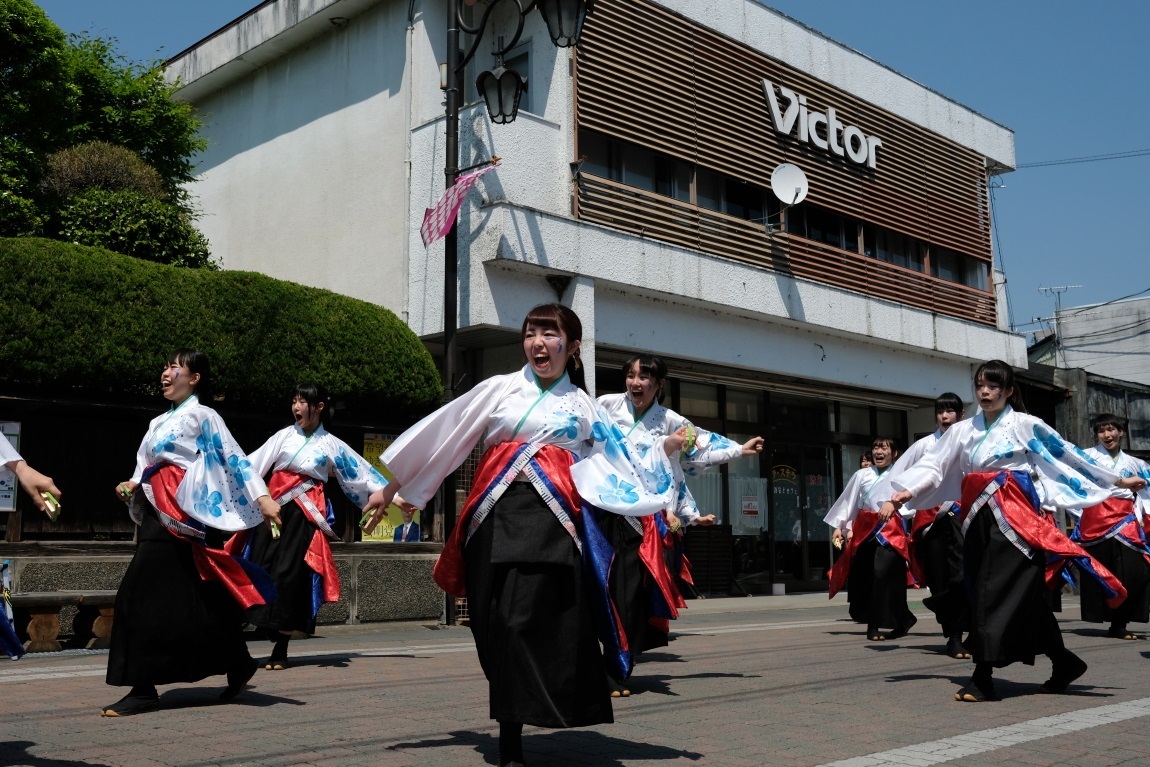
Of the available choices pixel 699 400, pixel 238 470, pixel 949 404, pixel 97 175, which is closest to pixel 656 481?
pixel 238 470

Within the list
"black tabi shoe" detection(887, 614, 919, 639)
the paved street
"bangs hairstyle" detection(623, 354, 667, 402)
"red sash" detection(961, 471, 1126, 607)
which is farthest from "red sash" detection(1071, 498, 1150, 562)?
"bangs hairstyle" detection(623, 354, 667, 402)

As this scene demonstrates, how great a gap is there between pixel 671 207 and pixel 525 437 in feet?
41.8

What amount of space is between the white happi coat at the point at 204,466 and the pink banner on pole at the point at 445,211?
6877 mm

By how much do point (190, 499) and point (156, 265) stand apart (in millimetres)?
6382

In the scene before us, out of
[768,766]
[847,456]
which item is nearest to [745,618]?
[847,456]

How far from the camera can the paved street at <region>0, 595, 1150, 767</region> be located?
500cm

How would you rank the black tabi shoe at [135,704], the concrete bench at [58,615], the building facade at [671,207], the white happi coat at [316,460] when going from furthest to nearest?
the building facade at [671,207] → the concrete bench at [58,615] → the white happi coat at [316,460] → the black tabi shoe at [135,704]

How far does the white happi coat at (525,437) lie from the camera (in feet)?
16.8

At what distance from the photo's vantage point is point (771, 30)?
19.8 metres

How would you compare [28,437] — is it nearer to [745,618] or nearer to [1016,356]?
[745,618]

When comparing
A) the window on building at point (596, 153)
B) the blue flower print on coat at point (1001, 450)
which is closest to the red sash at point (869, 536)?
the blue flower print on coat at point (1001, 450)

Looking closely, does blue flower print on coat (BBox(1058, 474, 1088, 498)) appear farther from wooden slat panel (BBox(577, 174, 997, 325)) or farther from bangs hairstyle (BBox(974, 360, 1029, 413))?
wooden slat panel (BBox(577, 174, 997, 325))

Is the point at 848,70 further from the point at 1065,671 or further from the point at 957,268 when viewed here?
the point at 1065,671

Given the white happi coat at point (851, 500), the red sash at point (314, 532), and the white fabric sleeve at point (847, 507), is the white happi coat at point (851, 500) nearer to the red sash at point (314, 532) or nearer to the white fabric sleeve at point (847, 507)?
the white fabric sleeve at point (847, 507)
